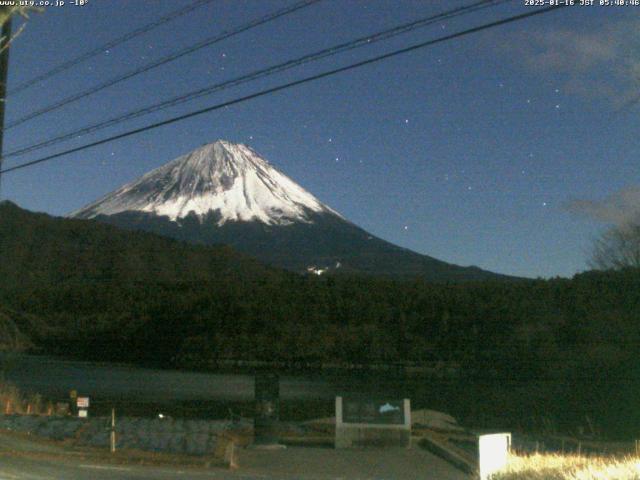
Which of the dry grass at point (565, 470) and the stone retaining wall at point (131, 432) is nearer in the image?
the dry grass at point (565, 470)

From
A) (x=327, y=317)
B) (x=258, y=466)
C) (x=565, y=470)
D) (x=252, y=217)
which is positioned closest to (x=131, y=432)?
(x=258, y=466)

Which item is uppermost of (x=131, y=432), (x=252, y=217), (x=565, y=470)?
(x=252, y=217)

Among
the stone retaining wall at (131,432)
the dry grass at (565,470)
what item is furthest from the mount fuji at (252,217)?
the dry grass at (565,470)

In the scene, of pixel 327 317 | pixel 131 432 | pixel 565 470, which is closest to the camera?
pixel 565 470

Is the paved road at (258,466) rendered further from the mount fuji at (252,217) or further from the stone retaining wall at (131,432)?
the mount fuji at (252,217)

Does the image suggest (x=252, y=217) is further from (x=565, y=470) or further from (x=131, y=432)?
(x=565, y=470)
